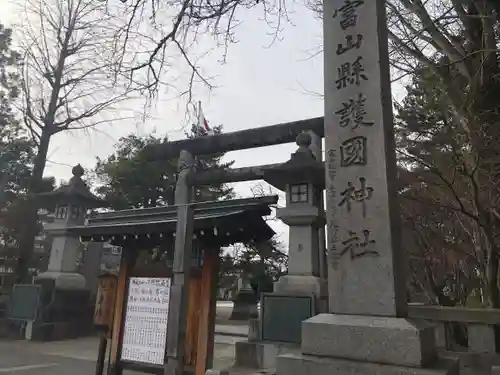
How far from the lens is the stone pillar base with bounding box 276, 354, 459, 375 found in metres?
2.95

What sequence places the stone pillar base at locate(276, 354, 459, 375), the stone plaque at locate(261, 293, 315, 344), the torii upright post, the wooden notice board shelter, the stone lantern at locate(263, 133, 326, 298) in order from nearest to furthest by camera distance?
1. the stone pillar base at locate(276, 354, 459, 375)
2. the torii upright post
3. the wooden notice board shelter
4. the stone plaque at locate(261, 293, 315, 344)
5. the stone lantern at locate(263, 133, 326, 298)

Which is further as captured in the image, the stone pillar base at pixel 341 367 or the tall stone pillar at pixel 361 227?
the tall stone pillar at pixel 361 227

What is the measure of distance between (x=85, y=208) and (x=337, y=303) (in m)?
11.4

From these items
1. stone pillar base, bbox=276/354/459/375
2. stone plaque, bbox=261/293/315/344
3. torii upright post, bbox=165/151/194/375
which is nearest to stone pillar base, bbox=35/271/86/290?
stone plaque, bbox=261/293/315/344

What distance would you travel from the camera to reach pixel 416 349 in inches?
117

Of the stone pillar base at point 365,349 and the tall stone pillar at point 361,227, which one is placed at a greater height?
the tall stone pillar at point 361,227

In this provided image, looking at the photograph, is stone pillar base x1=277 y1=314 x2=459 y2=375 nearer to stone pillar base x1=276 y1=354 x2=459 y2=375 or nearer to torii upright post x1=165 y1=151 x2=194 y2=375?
stone pillar base x1=276 y1=354 x2=459 y2=375

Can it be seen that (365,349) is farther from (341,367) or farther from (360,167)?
(360,167)

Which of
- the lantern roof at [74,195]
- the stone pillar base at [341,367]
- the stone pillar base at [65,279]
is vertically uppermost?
the lantern roof at [74,195]

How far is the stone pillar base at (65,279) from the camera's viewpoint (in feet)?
39.3

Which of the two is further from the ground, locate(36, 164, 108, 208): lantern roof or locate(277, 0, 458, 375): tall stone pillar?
locate(36, 164, 108, 208): lantern roof

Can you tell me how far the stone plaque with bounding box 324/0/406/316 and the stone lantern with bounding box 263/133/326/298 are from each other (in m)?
3.92

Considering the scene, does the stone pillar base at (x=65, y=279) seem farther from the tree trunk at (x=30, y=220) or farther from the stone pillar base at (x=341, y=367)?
the stone pillar base at (x=341, y=367)

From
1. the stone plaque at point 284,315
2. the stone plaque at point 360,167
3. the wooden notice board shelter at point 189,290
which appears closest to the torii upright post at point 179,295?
the wooden notice board shelter at point 189,290
